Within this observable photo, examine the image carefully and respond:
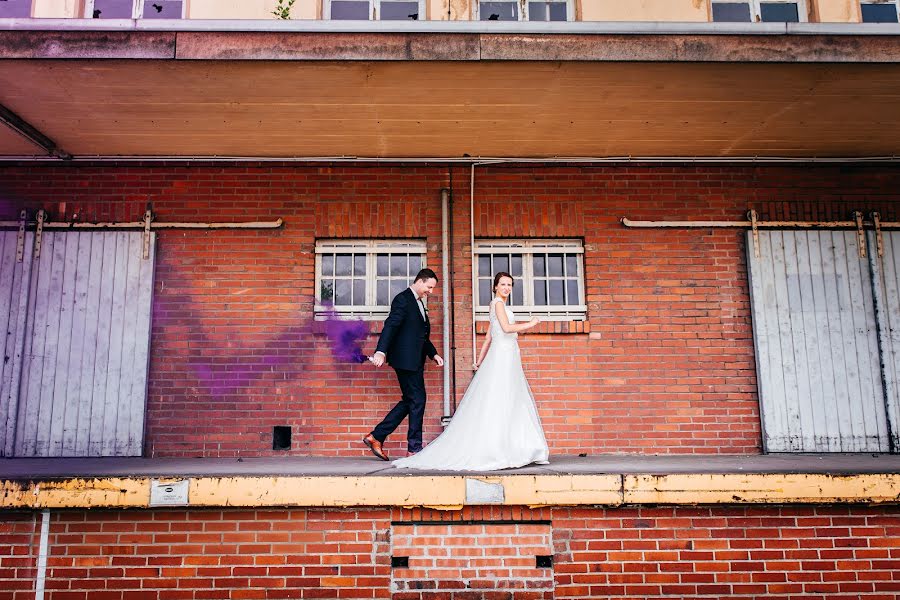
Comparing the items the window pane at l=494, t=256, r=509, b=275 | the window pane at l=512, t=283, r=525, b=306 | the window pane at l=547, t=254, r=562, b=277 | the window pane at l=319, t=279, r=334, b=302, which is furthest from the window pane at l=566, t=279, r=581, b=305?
the window pane at l=319, t=279, r=334, b=302

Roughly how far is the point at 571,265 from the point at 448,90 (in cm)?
254

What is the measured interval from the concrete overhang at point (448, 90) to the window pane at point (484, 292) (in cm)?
142

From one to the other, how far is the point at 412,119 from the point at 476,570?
4081mm

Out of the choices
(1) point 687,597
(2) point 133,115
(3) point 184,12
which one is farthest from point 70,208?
(1) point 687,597

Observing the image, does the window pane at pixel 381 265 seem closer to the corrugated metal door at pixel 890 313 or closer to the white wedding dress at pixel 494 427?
the white wedding dress at pixel 494 427

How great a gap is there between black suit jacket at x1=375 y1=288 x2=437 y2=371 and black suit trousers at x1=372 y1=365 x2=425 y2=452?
0.09 metres

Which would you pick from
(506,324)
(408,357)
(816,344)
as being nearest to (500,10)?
(506,324)

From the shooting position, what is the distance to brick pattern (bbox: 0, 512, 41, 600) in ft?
14.5

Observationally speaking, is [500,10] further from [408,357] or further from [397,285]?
[408,357]

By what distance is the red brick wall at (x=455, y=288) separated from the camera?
6852 mm

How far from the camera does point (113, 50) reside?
16.5ft

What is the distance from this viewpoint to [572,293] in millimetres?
7223

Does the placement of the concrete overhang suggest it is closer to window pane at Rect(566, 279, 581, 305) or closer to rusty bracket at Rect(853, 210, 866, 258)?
rusty bracket at Rect(853, 210, 866, 258)

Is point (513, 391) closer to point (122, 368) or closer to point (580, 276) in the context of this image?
point (580, 276)
